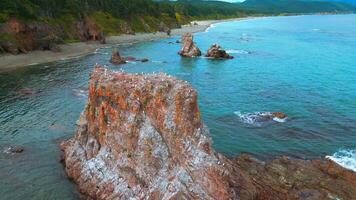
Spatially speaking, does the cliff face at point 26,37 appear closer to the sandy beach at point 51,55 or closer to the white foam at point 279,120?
the sandy beach at point 51,55

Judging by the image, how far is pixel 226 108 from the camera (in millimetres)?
62031

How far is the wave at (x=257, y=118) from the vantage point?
5462 cm

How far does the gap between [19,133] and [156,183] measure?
26.6 m

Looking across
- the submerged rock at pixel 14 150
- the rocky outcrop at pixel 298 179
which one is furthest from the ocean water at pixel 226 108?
the rocky outcrop at pixel 298 179

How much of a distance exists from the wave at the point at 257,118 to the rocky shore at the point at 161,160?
15.9 m

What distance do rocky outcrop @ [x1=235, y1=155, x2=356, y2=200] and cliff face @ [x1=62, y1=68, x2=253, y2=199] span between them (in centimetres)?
→ 433

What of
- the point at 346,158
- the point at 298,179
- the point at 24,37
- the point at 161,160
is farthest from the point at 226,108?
the point at 24,37

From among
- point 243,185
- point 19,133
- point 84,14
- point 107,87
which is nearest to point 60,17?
point 84,14

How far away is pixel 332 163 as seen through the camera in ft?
129

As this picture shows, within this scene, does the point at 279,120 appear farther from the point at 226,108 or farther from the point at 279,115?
the point at 226,108

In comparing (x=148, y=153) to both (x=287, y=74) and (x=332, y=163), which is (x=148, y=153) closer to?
(x=332, y=163)

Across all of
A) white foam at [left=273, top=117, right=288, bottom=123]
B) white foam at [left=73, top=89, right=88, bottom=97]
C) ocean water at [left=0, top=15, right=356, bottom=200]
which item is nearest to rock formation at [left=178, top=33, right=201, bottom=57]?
ocean water at [left=0, top=15, right=356, bottom=200]

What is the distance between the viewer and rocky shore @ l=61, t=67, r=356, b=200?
3000cm

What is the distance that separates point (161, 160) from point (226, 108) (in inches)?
1265
